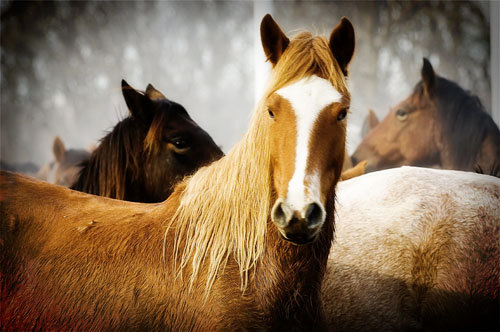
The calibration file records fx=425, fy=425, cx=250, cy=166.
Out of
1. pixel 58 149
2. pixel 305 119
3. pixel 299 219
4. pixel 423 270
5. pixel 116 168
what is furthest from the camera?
pixel 58 149

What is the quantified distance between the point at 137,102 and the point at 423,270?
59.9 inches

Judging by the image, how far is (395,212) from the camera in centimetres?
192

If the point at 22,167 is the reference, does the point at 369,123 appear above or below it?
above

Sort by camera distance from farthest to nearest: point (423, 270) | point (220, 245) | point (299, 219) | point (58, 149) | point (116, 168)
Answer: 1. point (58, 149)
2. point (116, 168)
3. point (423, 270)
4. point (220, 245)
5. point (299, 219)

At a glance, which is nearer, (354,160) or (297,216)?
(297,216)

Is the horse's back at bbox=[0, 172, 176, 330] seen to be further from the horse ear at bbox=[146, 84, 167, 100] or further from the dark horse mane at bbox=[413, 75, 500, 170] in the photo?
the dark horse mane at bbox=[413, 75, 500, 170]

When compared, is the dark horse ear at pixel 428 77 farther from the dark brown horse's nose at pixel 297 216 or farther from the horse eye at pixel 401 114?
the dark brown horse's nose at pixel 297 216

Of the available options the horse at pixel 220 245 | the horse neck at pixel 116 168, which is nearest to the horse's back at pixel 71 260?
the horse at pixel 220 245

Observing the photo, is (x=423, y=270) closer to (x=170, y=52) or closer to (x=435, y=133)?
(x=435, y=133)

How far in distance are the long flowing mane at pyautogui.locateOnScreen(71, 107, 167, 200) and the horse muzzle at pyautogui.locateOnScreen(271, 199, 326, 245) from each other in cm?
117

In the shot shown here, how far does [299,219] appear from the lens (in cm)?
103

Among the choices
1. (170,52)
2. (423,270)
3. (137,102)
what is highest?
(170,52)

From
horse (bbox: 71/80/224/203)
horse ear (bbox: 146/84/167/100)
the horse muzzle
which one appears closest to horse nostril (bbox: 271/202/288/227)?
the horse muzzle

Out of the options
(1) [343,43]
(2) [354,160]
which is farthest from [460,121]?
(1) [343,43]
